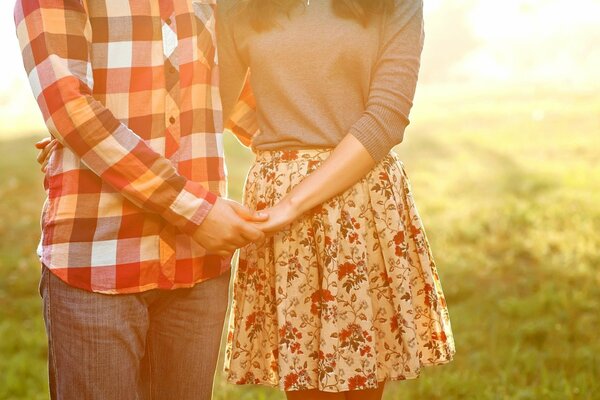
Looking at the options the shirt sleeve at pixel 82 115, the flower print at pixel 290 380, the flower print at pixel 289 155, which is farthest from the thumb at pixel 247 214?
the flower print at pixel 290 380

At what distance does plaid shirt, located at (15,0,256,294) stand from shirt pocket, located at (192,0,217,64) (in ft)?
0.07

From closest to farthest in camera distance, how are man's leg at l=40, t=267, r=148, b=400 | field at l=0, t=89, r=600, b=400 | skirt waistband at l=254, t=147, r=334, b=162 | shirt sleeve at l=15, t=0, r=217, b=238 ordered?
shirt sleeve at l=15, t=0, r=217, b=238 < man's leg at l=40, t=267, r=148, b=400 < skirt waistband at l=254, t=147, r=334, b=162 < field at l=0, t=89, r=600, b=400

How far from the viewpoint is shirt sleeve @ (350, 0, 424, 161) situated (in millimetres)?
2197

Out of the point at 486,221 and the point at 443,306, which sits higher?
the point at 486,221

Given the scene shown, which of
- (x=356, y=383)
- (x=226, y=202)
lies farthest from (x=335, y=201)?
(x=356, y=383)

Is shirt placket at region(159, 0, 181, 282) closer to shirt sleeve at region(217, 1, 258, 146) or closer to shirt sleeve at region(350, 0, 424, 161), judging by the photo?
shirt sleeve at region(217, 1, 258, 146)

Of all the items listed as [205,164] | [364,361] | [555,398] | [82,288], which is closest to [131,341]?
[82,288]

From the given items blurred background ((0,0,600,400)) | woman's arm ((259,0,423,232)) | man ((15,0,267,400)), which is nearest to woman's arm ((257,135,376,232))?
woman's arm ((259,0,423,232))

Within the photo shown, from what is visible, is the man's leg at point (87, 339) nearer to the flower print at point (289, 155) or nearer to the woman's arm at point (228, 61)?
the flower print at point (289, 155)

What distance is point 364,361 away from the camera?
2.23m

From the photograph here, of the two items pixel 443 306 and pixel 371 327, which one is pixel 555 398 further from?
pixel 371 327

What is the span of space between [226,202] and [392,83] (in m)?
0.60

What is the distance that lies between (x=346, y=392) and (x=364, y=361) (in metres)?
0.20

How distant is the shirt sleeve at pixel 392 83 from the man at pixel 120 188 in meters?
0.41
